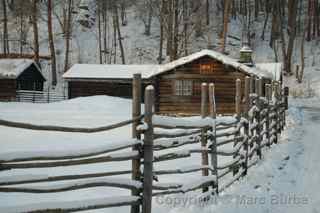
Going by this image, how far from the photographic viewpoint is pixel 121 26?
56.1 m

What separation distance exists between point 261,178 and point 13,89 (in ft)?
93.6

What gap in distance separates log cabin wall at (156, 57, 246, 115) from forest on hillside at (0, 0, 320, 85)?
1937cm

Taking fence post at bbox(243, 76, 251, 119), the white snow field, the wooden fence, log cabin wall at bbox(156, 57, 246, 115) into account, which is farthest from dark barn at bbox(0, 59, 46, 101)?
fence post at bbox(243, 76, 251, 119)

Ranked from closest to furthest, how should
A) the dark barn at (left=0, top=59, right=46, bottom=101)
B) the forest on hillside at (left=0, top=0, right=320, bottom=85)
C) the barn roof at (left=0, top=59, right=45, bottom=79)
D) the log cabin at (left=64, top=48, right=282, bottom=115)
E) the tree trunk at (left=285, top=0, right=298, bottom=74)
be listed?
the log cabin at (left=64, top=48, right=282, bottom=115) < the barn roof at (left=0, top=59, right=45, bottom=79) < the dark barn at (left=0, top=59, right=46, bottom=101) < the tree trunk at (left=285, top=0, right=298, bottom=74) < the forest on hillside at (left=0, top=0, right=320, bottom=85)

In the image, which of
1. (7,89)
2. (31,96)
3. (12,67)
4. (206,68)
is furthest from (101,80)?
(206,68)

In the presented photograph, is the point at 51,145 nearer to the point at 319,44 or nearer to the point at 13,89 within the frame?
the point at 13,89

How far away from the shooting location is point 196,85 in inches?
1031

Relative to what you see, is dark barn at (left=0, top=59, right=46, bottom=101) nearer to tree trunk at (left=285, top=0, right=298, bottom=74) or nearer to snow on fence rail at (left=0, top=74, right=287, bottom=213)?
tree trunk at (left=285, top=0, right=298, bottom=74)

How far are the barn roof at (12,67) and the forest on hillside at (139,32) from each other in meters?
8.36

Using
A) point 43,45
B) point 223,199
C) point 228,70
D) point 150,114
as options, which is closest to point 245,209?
point 223,199

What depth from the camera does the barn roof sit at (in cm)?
3378

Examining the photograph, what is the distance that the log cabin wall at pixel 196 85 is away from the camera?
25828 millimetres

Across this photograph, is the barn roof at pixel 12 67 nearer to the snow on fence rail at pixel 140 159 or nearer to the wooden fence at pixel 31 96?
the wooden fence at pixel 31 96

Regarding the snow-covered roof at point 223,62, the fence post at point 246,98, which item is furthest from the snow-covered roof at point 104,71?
the fence post at point 246,98
